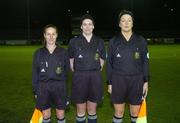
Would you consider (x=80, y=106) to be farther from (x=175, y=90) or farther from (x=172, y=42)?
(x=172, y=42)

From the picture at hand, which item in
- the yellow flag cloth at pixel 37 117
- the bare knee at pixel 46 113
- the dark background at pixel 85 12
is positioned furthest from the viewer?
the dark background at pixel 85 12

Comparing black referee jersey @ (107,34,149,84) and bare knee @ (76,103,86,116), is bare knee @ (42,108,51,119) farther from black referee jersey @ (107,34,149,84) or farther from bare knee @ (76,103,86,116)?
black referee jersey @ (107,34,149,84)

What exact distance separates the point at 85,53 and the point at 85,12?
6233cm

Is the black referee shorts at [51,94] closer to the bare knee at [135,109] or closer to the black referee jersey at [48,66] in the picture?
the black referee jersey at [48,66]

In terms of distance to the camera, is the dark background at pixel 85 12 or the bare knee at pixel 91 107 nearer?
the bare knee at pixel 91 107

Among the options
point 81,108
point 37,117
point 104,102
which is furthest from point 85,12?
point 37,117

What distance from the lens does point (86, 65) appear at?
6000 millimetres

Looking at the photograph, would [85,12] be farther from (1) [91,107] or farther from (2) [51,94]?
(2) [51,94]

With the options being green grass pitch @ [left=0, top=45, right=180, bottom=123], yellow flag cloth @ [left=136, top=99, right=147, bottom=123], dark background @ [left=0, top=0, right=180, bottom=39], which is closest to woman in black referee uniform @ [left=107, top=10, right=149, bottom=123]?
yellow flag cloth @ [left=136, top=99, right=147, bottom=123]

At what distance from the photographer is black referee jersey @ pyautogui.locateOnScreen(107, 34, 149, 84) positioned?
5.79m

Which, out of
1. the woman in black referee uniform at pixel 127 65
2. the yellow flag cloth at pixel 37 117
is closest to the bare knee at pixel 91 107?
the woman in black referee uniform at pixel 127 65

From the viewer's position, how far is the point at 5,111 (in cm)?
824

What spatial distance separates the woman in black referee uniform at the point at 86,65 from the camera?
19.7 feet

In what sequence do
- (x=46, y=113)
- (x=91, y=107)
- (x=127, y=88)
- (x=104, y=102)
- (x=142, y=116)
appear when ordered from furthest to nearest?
(x=104, y=102) < (x=91, y=107) < (x=46, y=113) < (x=127, y=88) < (x=142, y=116)
